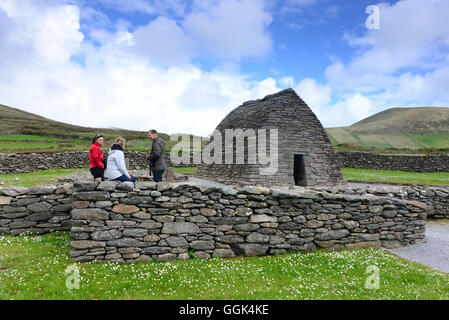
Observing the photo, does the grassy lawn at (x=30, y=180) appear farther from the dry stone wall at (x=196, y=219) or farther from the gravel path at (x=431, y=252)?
the gravel path at (x=431, y=252)

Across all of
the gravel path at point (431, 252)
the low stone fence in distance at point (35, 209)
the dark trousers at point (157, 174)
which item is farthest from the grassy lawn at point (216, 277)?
the dark trousers at point (157, 174)

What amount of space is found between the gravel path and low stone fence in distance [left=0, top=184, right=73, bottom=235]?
9.94 metres

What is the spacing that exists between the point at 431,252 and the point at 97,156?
10.9 m

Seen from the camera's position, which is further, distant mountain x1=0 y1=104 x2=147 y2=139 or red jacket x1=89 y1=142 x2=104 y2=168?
distant mountain x1=0 y1=104 x2=147 y2=139

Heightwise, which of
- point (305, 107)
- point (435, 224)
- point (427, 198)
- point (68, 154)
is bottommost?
point (435, 224)

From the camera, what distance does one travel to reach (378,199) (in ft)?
27.5

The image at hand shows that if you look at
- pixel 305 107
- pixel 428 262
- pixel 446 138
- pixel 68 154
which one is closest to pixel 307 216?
pixel 428 262

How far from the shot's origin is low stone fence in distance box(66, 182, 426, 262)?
6.33 metres

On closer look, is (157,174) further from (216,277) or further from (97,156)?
(216,277)

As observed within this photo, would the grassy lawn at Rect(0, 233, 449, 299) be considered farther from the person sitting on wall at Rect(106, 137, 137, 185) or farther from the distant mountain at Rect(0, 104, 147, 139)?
the distant mountain at Rect(0, 104, 147, 139)

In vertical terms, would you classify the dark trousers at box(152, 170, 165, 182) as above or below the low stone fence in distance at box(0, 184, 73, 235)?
above

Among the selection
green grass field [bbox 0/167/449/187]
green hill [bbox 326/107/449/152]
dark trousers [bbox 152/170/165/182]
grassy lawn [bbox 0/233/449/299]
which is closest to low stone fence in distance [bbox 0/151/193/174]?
green grass field [bbox 0/167/449/187]
